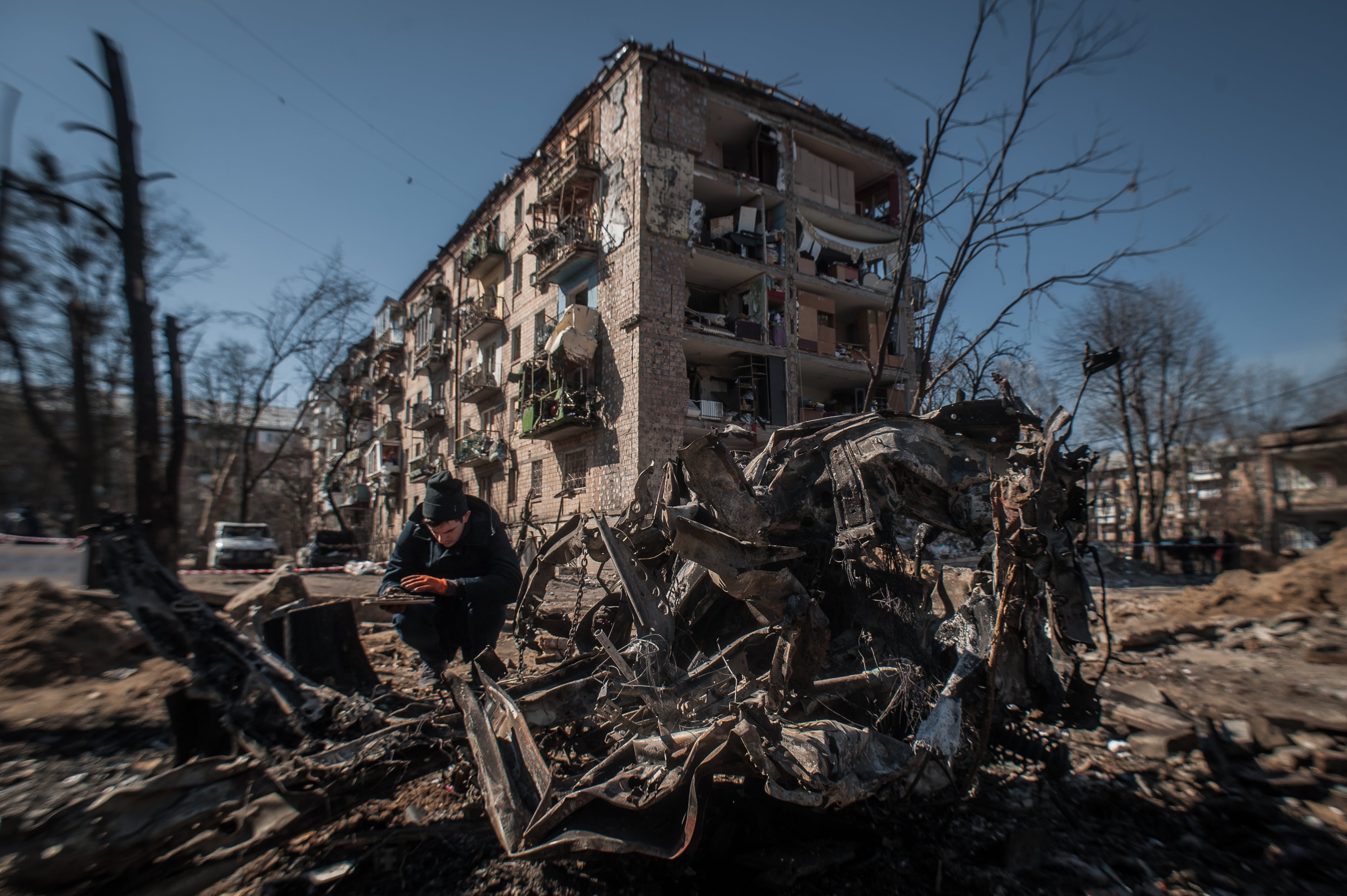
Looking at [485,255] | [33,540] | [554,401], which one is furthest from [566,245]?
[33,540]

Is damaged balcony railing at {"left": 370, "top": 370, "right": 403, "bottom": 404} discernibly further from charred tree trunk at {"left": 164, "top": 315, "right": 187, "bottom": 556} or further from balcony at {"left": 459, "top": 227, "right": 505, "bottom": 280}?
charred tree trunk at {"left": 164, "top": 315, "right": 187, "bottom": 556}

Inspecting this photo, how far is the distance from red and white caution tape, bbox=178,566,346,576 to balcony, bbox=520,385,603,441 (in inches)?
296

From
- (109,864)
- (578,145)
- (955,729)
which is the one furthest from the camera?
(578,145)

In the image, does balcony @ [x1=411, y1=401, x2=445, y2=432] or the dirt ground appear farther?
balcony @ [x1=411, y1=401, x2=445, y2=432]

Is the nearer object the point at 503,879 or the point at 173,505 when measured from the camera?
the point at 503,879

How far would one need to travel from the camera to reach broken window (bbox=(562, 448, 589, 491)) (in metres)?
18.0

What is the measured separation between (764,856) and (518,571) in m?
2.46

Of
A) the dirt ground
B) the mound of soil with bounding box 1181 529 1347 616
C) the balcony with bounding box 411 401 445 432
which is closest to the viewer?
the dirt ground

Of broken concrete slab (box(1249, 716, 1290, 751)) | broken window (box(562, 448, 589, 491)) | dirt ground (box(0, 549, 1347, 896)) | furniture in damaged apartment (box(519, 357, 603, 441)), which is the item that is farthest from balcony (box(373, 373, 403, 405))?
broken concrete slab (box(1249, 716, 1290, 751))

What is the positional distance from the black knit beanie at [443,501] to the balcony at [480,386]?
66.6ft

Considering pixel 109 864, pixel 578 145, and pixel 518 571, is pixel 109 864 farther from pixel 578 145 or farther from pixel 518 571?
pixel 578 145

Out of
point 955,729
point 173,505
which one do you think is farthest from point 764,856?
point 173,505

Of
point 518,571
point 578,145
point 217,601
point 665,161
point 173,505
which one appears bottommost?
point 217,601

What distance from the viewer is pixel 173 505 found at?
4.88 m
